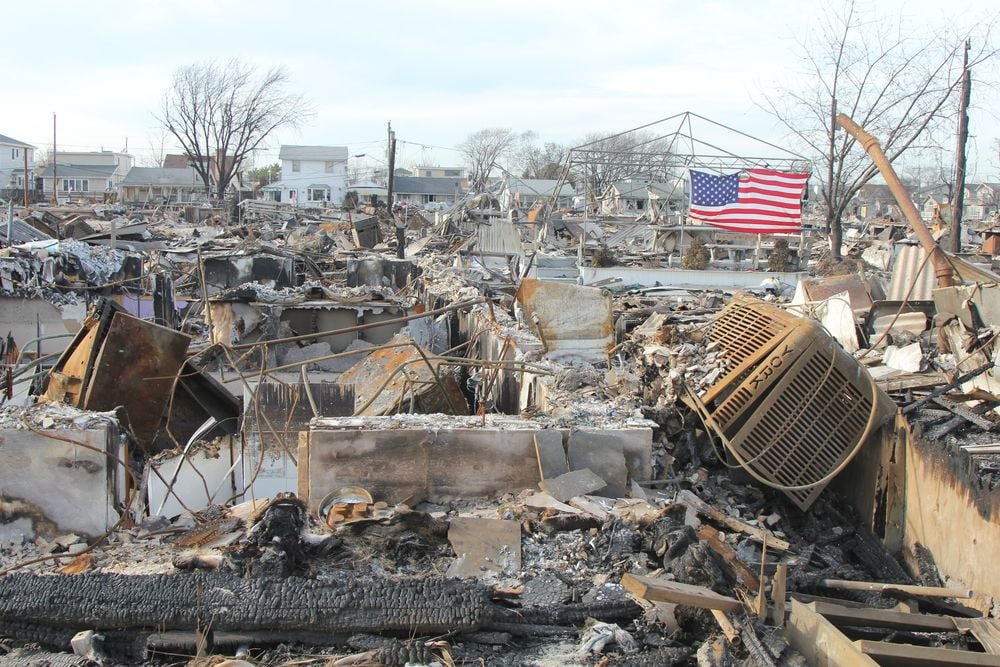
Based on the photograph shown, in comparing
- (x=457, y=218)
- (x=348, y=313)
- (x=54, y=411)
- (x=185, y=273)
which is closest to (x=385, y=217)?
(x=457, y=218)

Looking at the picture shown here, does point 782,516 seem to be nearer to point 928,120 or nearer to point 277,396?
point 277,396

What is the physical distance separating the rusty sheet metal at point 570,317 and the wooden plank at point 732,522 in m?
2.98

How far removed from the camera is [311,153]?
7138 centimetres

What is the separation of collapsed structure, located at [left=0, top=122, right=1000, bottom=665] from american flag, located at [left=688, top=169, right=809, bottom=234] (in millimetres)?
4586

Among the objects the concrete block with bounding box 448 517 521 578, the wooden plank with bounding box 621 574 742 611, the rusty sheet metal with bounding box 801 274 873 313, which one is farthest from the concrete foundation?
the rusty sheet metal with bounding box 801 274 873 313

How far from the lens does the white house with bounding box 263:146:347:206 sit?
67.9 meters

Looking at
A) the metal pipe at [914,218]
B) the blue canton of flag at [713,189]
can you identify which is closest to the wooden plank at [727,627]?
the metal pipe at [914,218]

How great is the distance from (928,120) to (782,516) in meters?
14.1

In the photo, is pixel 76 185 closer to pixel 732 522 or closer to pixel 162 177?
pixel 162 177

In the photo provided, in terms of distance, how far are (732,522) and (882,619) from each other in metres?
1.34

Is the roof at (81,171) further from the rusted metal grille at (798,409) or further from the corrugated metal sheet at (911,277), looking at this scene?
the rusted metal grille at (798,409)

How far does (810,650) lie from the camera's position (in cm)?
335

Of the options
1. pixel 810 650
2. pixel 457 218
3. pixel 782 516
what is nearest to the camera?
pixel 810 650

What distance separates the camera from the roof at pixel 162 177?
70812 millimetres
